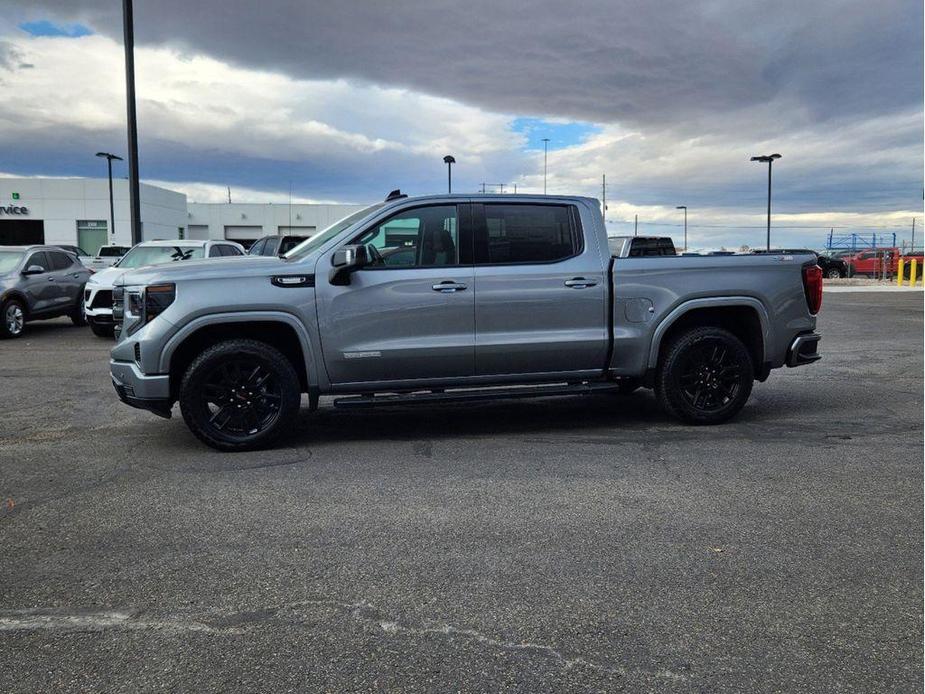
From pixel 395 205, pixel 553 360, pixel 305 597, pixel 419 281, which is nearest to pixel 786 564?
pixel 305 597

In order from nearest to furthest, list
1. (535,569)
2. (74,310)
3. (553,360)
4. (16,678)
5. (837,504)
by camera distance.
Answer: (16,678) → (535,569) → (837,504) → (553,360) → (74,310)

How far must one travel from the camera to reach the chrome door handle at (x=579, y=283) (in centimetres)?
656

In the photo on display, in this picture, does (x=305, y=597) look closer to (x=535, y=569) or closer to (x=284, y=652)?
(x=284, y=652)

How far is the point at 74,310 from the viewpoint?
678 inches

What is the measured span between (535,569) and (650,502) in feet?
4.30

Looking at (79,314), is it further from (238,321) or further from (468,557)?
(468,557)

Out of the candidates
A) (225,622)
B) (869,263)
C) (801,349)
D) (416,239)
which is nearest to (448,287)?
(416,239)

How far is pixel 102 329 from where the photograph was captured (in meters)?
14.9

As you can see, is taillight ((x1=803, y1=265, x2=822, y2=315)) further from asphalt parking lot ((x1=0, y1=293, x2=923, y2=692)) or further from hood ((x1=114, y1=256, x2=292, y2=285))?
hood ((x1=114, y1=256, x2=292, y2=285))

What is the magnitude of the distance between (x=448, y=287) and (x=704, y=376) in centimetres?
242

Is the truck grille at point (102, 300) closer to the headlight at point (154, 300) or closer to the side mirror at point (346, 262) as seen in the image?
the headlight at point (154, 300)

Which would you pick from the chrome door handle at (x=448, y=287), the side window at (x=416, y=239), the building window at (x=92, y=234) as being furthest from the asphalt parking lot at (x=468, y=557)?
the building window at (x=92, y=234)

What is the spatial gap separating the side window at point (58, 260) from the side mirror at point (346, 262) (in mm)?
12886

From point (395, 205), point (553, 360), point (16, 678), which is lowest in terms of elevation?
point (16, 678)
